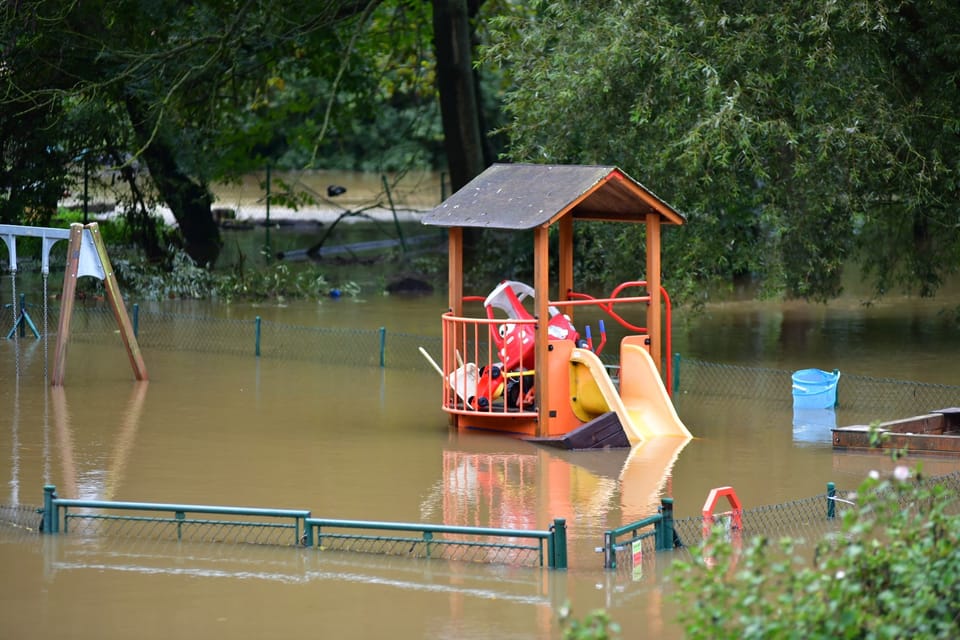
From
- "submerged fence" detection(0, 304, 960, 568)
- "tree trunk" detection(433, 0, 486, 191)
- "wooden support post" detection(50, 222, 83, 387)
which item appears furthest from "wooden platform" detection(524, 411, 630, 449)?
"tree trunk" detection(433, 0, 486, 191)

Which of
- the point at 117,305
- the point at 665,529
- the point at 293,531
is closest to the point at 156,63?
the point at 117,305

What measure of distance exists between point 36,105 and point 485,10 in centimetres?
1167

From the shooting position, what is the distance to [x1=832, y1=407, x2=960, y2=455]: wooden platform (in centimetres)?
1275

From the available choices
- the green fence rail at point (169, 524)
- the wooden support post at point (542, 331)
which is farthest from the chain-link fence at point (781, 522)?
the wooden support post at point (542, 331)

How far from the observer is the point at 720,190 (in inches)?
698

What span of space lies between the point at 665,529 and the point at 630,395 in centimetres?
535

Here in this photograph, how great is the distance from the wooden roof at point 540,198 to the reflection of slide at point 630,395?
148cm

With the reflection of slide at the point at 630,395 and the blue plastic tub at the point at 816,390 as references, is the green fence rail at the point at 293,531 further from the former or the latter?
the blue plastic tub at the point at 816,390

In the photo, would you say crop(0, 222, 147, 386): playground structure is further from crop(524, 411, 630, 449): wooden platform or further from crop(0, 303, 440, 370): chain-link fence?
crop(524, 411, 630, 449): wooden platform

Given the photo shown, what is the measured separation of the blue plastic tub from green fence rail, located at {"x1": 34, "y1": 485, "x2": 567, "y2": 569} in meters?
6.84

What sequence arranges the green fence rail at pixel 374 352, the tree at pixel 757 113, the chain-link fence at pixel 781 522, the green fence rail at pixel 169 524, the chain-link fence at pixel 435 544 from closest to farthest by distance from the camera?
1. the chain-link fence at pixel 435 544
2. the chain-link fence at pixel 781 522
3. the green fence rail at pixel 169 524
4. the green fence rail at pixel 374 352
5. the tree at pixel 757 113

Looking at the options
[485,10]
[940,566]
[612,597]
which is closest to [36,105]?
[485,10]

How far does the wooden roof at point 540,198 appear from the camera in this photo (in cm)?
1401

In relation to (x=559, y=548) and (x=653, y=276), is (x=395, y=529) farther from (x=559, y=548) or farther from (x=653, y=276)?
(x=653, y=276)
